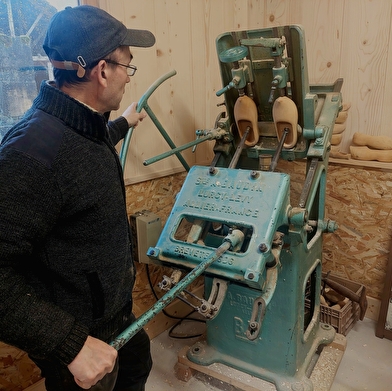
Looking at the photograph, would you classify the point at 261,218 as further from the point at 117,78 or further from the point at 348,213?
the point at 348,213

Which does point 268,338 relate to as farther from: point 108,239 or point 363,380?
point 108,239

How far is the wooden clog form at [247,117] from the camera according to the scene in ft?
5.47

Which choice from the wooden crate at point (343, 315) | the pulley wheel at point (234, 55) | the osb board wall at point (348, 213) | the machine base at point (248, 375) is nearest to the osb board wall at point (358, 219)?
the osb board wall at point (348, 213)

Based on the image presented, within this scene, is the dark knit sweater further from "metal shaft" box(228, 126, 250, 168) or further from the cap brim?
"metal shaft" box(228, 126, 250, 168)

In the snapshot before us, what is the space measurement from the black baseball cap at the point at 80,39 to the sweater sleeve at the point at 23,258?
34cm

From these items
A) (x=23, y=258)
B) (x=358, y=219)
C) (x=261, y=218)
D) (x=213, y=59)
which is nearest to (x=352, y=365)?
(x=358, y=219)

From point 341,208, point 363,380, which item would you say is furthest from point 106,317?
point 341,208

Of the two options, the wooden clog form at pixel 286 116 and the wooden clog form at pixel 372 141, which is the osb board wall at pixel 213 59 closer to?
the wooden clog form at pixel 372 141

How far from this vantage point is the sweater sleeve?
820 mm

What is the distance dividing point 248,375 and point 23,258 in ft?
4.46

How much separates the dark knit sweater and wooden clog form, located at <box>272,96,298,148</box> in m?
0.76

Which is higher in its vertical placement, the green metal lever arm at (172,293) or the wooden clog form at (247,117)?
the wooden clog form at (247,117)

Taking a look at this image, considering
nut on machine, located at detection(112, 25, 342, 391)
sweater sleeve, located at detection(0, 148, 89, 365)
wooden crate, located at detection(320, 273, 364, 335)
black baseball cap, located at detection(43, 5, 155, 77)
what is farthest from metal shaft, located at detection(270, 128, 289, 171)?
wooden crate, located at detection(320, 273, 364, 335)

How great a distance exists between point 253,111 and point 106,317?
1072mm
